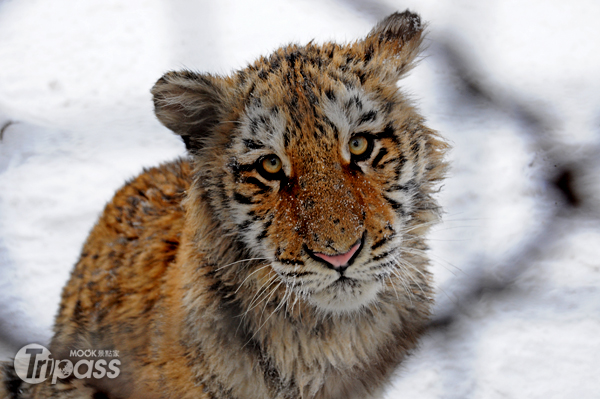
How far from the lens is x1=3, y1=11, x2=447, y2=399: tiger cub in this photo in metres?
2.02

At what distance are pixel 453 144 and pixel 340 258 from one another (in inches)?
110

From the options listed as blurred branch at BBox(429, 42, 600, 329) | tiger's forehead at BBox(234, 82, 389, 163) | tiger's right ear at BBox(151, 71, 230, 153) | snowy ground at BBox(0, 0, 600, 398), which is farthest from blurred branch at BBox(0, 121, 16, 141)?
blurred branch at BBox(429, 42, 600, 329)

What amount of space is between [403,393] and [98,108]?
3844 mm

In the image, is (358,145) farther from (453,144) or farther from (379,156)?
(453,144)

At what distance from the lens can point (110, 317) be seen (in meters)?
2.76

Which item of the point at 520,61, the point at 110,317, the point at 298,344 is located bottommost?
the point at 110,317

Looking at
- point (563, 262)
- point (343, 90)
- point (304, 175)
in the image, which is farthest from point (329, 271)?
point (563, 262)

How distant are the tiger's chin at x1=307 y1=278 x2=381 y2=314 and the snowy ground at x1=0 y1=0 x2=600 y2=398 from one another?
2.68 ft

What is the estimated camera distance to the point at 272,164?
2.11 meters

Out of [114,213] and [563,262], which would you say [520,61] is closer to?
[563,262]

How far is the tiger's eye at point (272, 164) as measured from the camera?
2.10m

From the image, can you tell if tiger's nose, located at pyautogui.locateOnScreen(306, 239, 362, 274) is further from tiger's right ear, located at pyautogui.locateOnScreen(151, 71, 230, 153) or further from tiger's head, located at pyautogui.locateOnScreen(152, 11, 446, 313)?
tiger's right ear, located at pyautogui.locateOnScreen(151, 71, 230, 153)

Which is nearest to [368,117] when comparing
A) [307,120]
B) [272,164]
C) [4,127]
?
[307,120]

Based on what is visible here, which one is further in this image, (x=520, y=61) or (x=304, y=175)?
(x=520, y=61)
